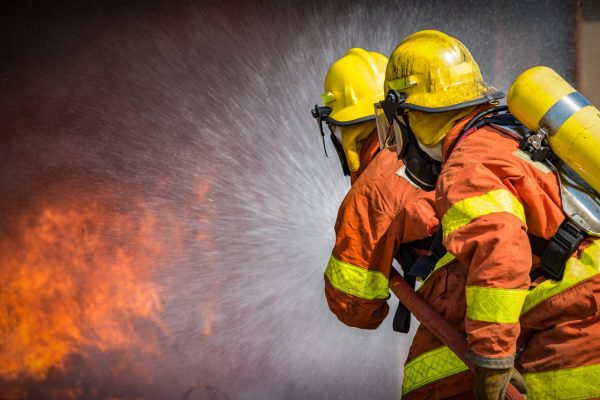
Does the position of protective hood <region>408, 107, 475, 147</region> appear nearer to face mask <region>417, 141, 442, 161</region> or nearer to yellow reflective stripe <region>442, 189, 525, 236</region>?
face mask <region>417, 141, 442, 161</region>

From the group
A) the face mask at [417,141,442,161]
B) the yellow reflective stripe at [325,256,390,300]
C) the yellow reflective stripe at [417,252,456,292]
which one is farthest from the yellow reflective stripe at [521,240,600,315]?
the yellow reflective stripe at [325,256,390,300]

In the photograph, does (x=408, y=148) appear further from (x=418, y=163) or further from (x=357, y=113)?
(x=357, y=113)

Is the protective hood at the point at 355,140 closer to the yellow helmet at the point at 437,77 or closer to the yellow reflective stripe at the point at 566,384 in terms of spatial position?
the yellow helmet at the point at 437,77

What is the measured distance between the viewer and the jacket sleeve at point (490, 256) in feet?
7.16

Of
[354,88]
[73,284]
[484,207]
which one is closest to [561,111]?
[484,207]

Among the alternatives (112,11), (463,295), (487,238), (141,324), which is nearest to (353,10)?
(112,11)

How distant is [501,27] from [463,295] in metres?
4.28

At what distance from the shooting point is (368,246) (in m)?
3.11

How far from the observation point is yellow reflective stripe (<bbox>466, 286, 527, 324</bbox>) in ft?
7.15

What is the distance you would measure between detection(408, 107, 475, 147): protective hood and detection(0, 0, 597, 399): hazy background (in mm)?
3442

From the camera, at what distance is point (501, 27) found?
21.3ft

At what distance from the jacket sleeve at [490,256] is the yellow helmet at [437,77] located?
49 centimetres

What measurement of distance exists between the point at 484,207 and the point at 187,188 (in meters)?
4.29

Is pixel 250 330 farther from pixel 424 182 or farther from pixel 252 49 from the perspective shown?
pixel 424 182
